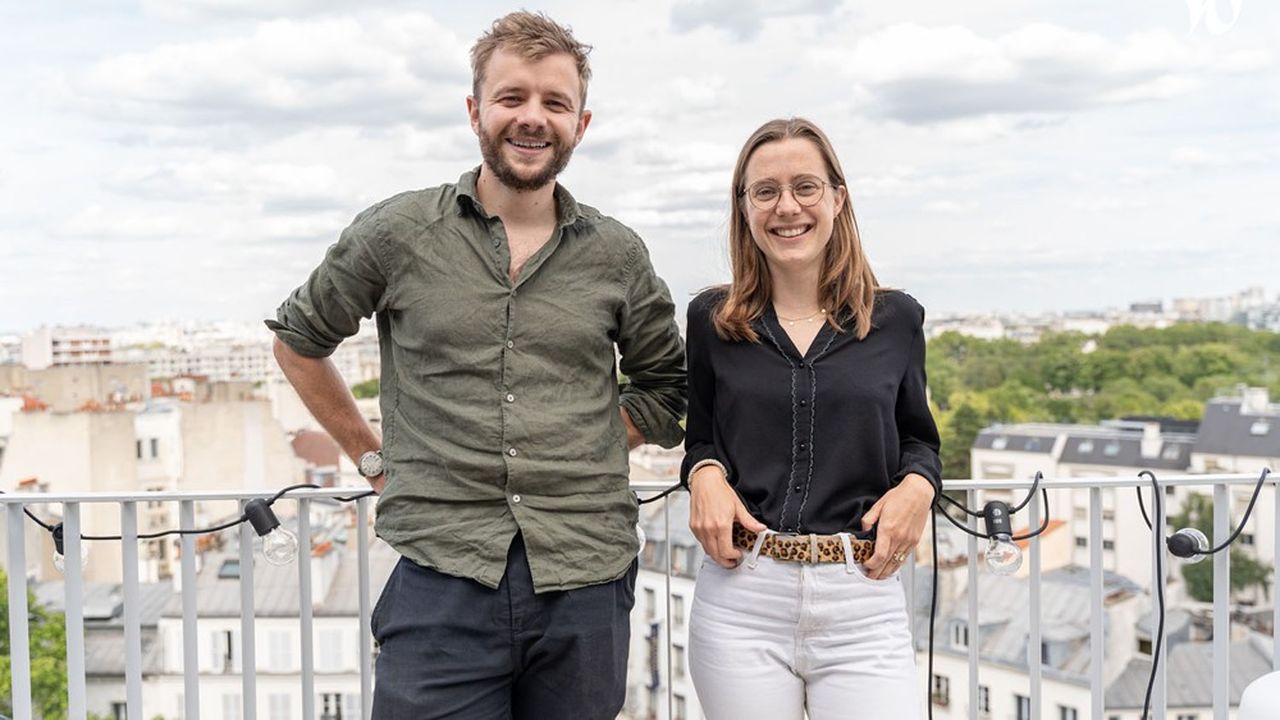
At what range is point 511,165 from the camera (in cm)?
150

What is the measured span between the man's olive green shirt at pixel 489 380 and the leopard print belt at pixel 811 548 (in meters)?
0.20

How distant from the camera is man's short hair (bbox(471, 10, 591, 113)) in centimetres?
150

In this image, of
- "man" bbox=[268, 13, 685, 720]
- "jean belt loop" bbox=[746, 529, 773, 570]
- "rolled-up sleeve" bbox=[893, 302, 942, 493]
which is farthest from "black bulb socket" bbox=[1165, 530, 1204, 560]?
"man" bbox=[268, 13, 685, 720]

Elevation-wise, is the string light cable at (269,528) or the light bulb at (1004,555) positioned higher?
the string light cable at (269,528)

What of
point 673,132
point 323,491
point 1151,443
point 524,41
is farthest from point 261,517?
point 673,132

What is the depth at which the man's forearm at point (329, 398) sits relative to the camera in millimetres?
1671

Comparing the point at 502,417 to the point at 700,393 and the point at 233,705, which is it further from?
the point at 233,705

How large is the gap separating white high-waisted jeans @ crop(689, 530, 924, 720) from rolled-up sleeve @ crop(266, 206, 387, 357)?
635mm

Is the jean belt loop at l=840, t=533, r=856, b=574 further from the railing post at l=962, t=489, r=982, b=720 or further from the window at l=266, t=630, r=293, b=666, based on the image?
the window at l=266, t=630, r=293, b=666

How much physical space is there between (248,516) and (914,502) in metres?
1.09

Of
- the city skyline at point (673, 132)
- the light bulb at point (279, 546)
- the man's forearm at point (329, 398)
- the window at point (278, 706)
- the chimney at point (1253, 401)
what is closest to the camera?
the man's forearm at point (329, 398)

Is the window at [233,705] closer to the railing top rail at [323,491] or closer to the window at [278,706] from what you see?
the railing top rail at [323,491]

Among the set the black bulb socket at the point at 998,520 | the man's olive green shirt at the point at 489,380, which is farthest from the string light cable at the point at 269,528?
the black bulb socket at the point at 998,520

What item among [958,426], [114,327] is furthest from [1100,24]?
[114,327]
